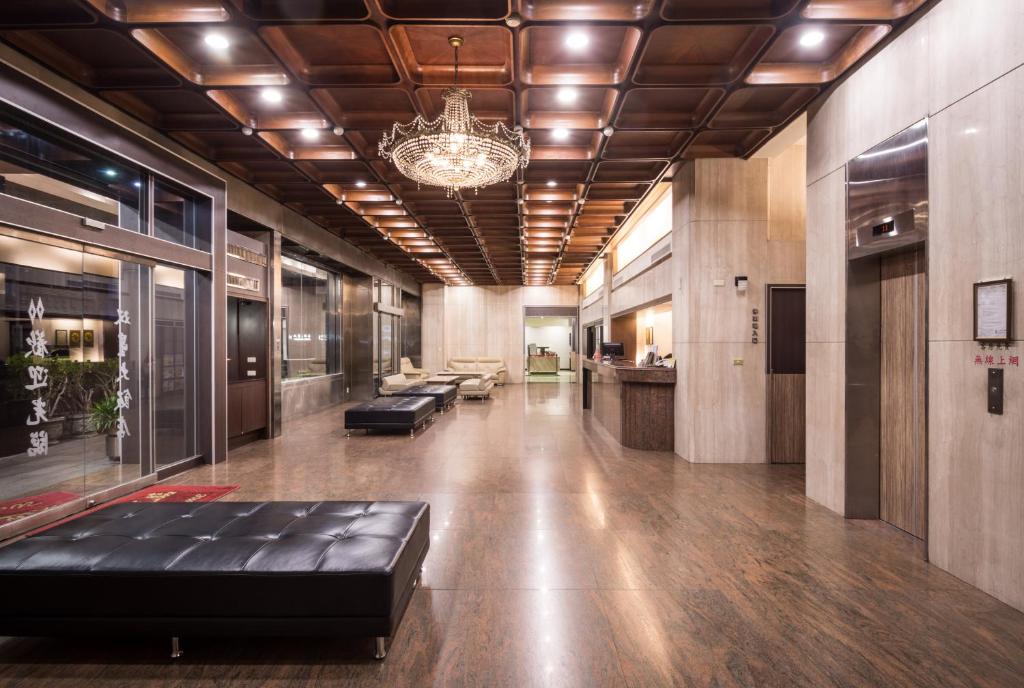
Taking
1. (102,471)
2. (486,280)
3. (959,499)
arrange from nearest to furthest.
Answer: (959,499)
(102,471)
(486,280)

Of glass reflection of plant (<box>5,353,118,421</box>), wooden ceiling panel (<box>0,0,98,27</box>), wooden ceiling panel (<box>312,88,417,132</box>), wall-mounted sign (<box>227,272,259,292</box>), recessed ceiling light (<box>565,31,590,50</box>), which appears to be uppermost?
recessed ceiling light (<box>565,31,590,50</box>)

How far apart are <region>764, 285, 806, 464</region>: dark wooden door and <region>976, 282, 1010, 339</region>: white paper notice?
3.22m

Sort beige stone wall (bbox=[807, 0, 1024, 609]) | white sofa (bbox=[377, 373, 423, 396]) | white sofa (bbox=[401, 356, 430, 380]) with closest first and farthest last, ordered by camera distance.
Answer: beige stone wall (bbox=[807, 0, 1024, 609]), white sofa (bbox=[377, 373, 423, 396]), white sofa (bbox=[401, 356, 430, 380])

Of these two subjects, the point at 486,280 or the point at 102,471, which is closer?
the point at 102,471

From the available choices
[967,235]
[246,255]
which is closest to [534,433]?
[246,255]

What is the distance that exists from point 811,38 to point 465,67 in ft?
9.16

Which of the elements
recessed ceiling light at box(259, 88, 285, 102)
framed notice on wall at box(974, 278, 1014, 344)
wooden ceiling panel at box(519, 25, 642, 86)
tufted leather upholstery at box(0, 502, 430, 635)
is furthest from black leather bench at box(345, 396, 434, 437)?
framed notice on wall at box(974, 278, 1014, 344)

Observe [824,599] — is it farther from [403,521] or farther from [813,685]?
[403,521]

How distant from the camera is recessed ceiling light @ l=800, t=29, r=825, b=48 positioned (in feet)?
12.2

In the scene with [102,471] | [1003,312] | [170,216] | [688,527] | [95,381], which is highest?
[170,216]

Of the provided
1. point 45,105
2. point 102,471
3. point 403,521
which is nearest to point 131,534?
point 403,521

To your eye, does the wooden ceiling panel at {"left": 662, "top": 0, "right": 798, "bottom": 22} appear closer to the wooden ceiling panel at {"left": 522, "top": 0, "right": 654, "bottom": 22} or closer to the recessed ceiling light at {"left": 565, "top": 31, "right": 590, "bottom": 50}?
the wooden ceiling panel at {"left": 522, "top": 0, "right": 654, "bottom": 22}

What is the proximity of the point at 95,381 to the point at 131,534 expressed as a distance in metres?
2.94

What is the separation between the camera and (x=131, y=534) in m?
2.47
